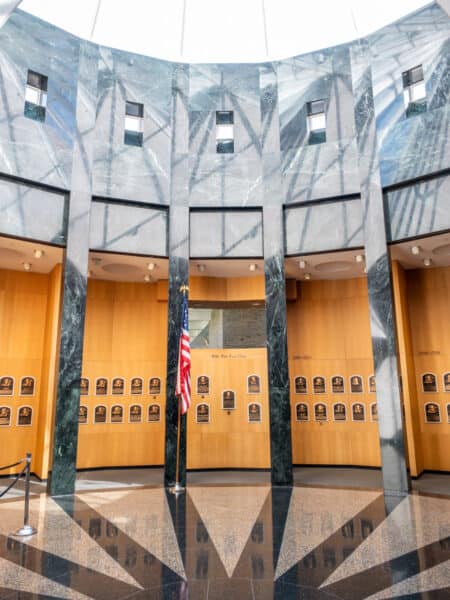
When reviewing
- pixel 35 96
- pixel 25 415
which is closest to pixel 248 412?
pixel 25 415

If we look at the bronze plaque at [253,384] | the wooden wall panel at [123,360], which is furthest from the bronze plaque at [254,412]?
the wooden wall panel at [123,360]

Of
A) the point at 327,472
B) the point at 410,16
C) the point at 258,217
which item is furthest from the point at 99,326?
the point at 410,16

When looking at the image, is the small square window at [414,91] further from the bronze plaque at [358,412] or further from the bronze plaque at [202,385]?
the bronze plaque at [202,385]

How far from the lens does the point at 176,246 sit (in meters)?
13.0

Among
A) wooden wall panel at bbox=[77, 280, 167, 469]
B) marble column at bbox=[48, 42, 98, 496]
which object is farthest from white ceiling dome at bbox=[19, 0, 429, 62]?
wooden wall panel at bbox=[77, 280, 167, 469]

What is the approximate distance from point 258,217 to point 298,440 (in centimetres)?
798

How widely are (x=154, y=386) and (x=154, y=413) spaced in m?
0.94

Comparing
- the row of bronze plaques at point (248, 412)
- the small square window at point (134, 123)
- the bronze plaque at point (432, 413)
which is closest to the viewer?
the small square window at point (134, 123)

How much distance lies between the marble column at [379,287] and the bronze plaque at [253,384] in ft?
14.9

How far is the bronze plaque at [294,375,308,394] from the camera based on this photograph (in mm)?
15500

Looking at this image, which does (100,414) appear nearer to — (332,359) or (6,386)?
(6,386)

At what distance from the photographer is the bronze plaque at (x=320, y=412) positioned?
15231mm

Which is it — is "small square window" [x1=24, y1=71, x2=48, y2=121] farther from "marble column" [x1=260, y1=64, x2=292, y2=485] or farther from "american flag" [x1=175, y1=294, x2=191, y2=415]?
Answer: "american flag" [x1=175, y1=294, x2=191, y2=415]

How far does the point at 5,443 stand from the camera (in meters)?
13.5
